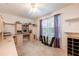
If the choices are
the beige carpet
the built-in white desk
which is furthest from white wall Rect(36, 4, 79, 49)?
the built-in white desk

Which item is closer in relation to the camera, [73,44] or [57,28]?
[73,44]

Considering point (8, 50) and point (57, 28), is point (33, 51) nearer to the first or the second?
point (57, 28)

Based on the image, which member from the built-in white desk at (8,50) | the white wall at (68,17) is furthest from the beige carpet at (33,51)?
the built-in white desk at (8,50)

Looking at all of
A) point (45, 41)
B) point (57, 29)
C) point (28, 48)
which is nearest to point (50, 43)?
point (45, 41)

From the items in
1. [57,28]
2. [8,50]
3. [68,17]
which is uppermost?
[68,17]

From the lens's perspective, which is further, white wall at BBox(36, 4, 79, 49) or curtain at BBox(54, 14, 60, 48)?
curtain at BBox(54, 14, 60, 48)

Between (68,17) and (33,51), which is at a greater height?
(68,17)

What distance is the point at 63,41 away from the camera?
3.22 m

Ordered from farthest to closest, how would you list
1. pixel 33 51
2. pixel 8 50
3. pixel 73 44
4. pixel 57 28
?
pixel 57 28, pixel 33 51, pixel 73 44, pixel 8 50

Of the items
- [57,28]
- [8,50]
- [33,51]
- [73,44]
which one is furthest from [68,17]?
[8,50]

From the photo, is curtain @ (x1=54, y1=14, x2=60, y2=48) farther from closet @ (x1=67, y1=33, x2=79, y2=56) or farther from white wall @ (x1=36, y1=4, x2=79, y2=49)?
closet @ (x1=67, y1=33, x2=79, y2=56)

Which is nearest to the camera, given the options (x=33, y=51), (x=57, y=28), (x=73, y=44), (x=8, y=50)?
(x=8, y=50)

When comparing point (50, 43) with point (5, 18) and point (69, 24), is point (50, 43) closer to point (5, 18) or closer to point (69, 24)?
point (69, 24)

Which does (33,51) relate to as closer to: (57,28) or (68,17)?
(57,28)
